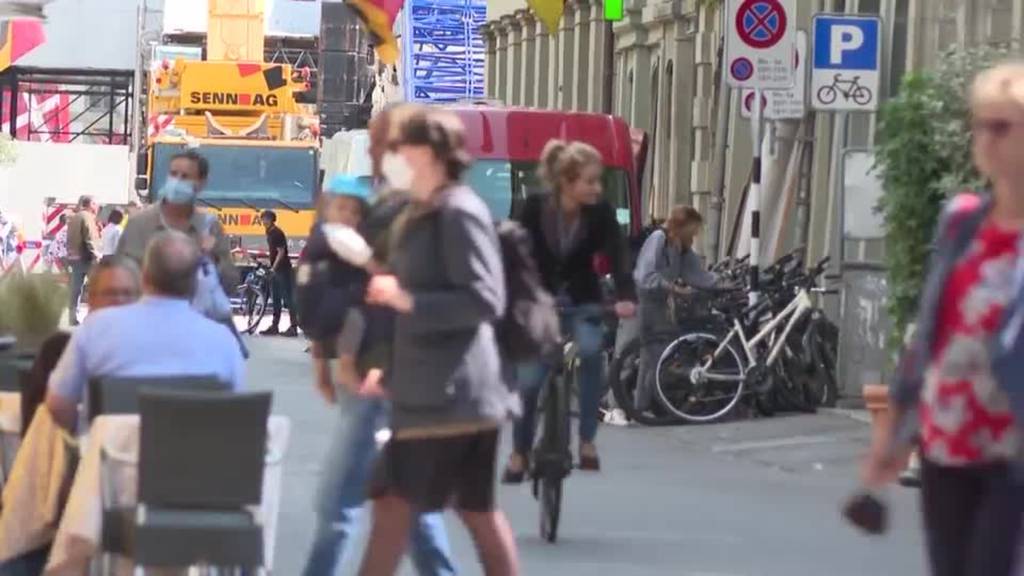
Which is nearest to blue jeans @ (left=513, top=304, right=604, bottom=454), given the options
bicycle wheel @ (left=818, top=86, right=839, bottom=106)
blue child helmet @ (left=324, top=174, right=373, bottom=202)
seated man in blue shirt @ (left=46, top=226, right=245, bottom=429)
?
blue child helmet @ (left=324, top=174, right=373, bottom=202)

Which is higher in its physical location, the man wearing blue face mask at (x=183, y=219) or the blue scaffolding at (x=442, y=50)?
the blue scaffolding at (x=442, y=50)

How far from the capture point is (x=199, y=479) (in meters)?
8.09

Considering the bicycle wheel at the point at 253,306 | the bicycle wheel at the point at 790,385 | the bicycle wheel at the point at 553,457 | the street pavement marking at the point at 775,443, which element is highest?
the bicycle wheel at the point at 553,457

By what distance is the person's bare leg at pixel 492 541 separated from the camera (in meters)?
8.00

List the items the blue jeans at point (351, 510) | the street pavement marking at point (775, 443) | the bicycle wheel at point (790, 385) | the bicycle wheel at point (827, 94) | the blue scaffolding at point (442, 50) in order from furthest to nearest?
the blue scaffolding at point (442, 50)
the bicycle wheel at point (790, 385)
the bicycle wheel at point (827, 94)
the street pavement marking at point (775, 443)
the blue jeans at point (351, 510)

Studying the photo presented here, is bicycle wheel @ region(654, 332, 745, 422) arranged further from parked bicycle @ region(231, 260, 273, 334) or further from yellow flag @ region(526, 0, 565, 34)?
parked bicycle @ region(231, 260, 273, 334)

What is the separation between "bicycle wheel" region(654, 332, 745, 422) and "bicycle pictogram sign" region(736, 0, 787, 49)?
3182 millimetres

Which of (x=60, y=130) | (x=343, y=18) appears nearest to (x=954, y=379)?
(x=343, y=18)

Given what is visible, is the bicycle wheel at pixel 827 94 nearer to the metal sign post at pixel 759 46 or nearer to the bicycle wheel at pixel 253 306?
the metal sign post at pixel 759 46

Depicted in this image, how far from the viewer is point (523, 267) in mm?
8500

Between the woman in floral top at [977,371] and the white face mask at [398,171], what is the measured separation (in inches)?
77.3

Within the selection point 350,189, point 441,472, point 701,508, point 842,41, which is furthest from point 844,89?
point 441,472

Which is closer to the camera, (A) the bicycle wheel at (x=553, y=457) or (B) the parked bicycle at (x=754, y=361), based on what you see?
(A) the bicycle wheel at (x=553, y=457)

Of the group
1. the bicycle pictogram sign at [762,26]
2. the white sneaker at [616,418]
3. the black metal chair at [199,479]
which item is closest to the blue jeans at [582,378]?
the black metal chair at [199,479]
